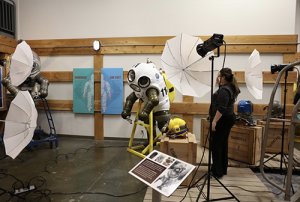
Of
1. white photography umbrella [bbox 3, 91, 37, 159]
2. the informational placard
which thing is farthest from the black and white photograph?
the informational placard

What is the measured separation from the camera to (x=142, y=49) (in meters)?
4.96

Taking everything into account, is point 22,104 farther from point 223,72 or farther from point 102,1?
point 102,1

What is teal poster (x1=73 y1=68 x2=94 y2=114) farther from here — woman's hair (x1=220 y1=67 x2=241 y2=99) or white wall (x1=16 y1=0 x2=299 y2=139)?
woman's hair (x1=220 y1=67 x2=241 y2=99)

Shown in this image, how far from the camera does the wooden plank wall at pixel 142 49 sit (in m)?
4.57

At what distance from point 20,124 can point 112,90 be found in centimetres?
308

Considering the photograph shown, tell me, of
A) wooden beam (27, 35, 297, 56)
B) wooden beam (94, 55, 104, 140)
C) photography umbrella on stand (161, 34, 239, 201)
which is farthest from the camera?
wooden beam (94, 55, 104, 140)

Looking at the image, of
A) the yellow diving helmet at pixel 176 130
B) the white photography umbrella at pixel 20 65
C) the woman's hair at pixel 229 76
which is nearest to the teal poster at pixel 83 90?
the white photography umbrella at pixel 20 65

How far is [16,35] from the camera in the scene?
213 inches

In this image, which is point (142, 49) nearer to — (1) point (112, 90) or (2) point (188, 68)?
(1) point (112, 90)

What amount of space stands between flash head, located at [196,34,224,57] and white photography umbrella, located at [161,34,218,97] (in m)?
0.16

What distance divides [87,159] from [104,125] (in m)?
1.43

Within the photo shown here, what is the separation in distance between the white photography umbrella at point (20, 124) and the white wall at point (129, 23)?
3172 mm

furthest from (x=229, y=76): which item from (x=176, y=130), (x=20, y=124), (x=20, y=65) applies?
(x=20, y=65)

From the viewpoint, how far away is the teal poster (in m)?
5.17
